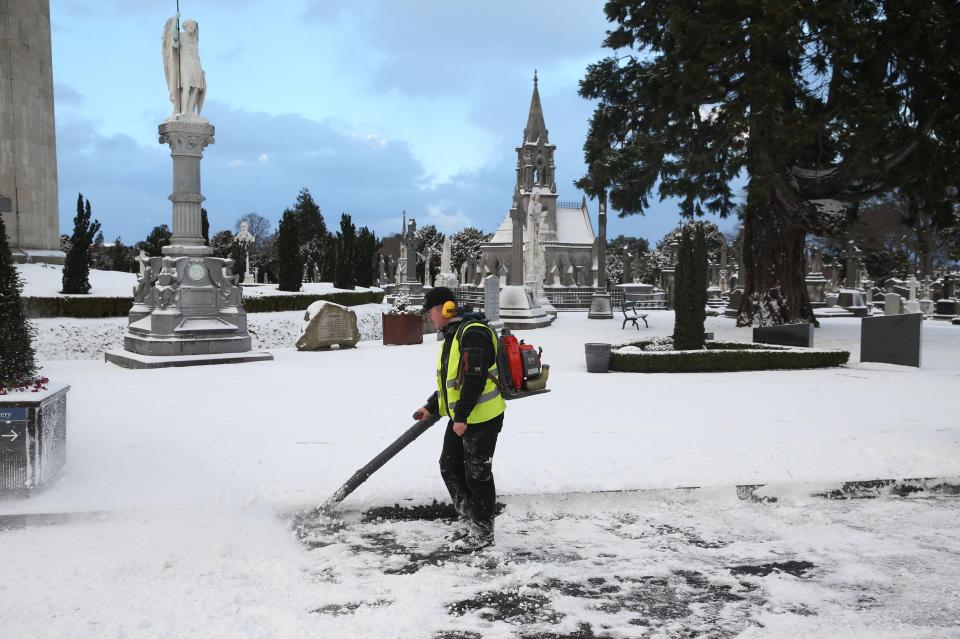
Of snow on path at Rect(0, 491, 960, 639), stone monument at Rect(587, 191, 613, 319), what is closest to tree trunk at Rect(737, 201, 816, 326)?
stone monument at Rect(587, 191, 613, 319)

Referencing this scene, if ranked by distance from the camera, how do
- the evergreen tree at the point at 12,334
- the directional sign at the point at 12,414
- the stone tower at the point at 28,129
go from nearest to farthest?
the directional sign at the point at 12,414 < the evergreen tree at the point at 12,334 < the stone tower at the point at 28,129

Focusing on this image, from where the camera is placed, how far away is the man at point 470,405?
4742mm

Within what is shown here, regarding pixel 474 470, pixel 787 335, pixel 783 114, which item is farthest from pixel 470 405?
pixel 783 114

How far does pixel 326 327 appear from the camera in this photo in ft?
57.1

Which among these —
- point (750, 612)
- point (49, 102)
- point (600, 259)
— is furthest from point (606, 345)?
point (49, 102)

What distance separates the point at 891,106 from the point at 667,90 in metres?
6.06

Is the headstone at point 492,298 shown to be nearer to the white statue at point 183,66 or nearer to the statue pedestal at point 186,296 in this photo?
the statue pedestal at point 186,296

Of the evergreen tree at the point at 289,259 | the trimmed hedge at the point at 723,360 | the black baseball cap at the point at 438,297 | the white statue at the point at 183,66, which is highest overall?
the white statue at the point at 183,66

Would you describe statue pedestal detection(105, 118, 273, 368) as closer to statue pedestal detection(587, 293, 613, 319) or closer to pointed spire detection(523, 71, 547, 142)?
A: statue pedestal detection(587, 293, 613, 319)

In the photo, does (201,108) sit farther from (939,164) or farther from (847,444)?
(939,164)

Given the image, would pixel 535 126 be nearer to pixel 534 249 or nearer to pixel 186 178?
pixel 534 249

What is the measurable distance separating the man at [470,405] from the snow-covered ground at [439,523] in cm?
31

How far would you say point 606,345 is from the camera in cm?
1341

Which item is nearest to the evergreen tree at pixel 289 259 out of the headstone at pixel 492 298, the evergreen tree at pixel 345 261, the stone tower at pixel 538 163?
the evergreen tree at pixel 345 261
